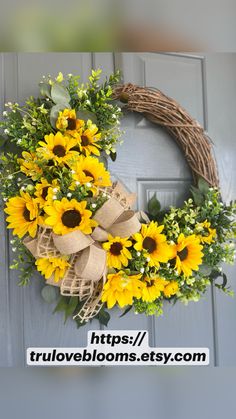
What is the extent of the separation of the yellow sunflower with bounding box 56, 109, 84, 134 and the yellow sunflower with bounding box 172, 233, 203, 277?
0.38 m

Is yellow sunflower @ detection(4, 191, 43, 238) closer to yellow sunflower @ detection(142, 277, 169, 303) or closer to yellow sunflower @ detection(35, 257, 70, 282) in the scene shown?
yellow sunflower @ detection(35, 257, 70, 282)

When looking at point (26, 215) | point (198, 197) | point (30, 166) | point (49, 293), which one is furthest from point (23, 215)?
point (198, 197)

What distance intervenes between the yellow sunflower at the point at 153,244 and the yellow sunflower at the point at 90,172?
153mm

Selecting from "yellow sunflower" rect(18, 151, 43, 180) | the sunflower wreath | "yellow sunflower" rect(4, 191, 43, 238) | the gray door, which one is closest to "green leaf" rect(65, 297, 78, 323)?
the sunflower wreath

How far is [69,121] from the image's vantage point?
3.09ft

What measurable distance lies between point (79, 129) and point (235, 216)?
0.51 m

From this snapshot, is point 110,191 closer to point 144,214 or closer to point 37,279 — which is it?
point 144,214

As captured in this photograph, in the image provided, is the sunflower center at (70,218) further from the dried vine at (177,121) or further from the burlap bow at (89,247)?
the dried vine at (177,121)

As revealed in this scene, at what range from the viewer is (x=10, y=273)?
1.10 metres

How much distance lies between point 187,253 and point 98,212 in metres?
0.26

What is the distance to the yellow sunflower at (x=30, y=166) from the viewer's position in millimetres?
943

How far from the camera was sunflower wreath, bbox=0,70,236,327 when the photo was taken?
91 centimetres
